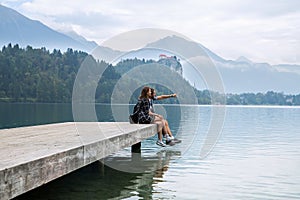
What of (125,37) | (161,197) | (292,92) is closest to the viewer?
(161,197)

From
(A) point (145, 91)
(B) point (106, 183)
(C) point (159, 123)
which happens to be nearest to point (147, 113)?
(C) point (159, 123)

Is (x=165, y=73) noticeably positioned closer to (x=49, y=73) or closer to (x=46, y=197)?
(x=46, y=197)

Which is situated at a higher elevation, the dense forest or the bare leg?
the dense forest

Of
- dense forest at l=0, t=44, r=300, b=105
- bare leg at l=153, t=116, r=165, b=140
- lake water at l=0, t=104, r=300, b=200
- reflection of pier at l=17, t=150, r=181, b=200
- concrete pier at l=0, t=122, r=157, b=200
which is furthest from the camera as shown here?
dense forest at l=0, t=44, r=300, b=105

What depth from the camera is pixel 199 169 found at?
11766 mm

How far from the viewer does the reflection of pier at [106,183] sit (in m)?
8.45

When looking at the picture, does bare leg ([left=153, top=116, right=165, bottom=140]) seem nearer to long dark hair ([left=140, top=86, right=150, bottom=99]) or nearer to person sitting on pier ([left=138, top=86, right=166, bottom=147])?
person sitting on pier ([left=138, top=86, right=166, bottom=147])

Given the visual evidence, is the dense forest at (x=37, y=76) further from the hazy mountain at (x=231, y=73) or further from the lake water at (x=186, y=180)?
the lake water at (x=186, y=180)

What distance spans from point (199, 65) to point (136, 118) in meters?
2.35

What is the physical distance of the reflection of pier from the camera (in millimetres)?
8453

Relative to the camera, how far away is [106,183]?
966 centimetres

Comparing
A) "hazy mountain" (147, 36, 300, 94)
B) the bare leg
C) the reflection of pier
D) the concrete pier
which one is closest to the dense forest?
"hazy mountain" (147, 36, 300, 94)

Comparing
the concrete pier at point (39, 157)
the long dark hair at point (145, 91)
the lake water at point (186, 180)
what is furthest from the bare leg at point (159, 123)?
the concrete pier at point (39, 157)

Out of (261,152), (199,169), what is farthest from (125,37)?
(261,152)
